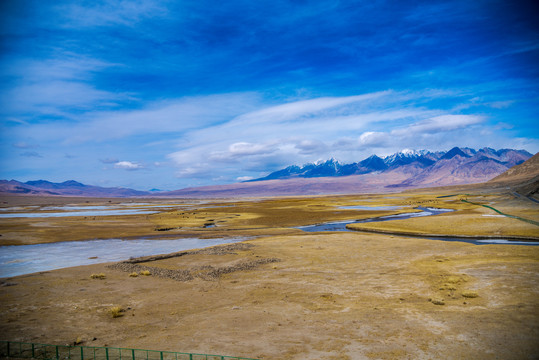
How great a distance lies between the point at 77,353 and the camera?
1262 cm

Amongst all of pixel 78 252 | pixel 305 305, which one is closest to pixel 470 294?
pixel 305 305

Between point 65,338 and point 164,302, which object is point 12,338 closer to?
point 65,338

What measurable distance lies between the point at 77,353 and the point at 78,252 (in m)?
25.2

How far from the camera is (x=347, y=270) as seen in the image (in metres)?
23.6

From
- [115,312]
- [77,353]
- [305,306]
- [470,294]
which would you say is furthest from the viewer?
[305,306]

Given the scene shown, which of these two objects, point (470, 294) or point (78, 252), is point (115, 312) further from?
point (78, 252)

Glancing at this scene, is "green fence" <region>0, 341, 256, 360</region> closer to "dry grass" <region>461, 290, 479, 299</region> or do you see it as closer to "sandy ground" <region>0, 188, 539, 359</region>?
"sandy ground" <region>0, 188, 539, 359</region>

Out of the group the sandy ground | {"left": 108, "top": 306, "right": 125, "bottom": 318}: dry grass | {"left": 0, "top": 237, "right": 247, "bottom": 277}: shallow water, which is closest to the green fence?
the sandy ground

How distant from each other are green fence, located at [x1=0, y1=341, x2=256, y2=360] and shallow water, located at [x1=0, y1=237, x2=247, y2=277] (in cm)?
1535

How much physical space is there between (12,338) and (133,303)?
5457 millimetres

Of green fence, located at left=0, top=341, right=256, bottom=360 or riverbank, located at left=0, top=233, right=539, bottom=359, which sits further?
riverbank, located at left=0, top=233, right=539, bottom=359

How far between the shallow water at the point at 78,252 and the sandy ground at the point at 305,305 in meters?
4.52

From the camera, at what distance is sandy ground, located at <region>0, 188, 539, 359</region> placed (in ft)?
40.4


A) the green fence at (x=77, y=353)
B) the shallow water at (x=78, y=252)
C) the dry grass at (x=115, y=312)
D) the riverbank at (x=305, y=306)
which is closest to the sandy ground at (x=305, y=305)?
the riverbank at (x=305, y=306)
